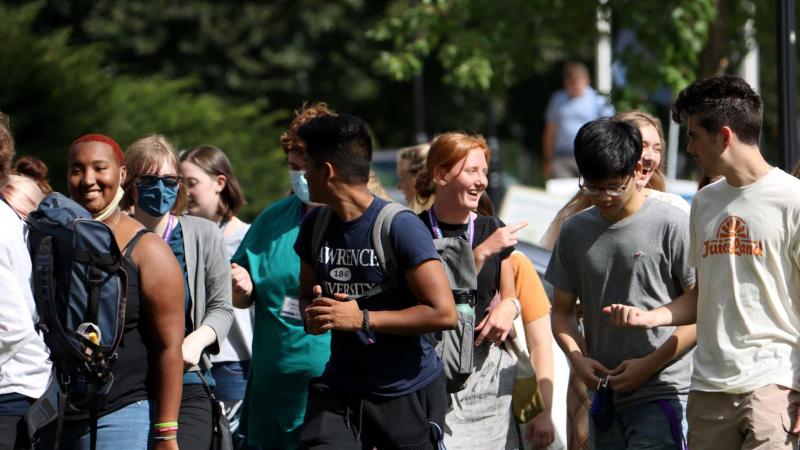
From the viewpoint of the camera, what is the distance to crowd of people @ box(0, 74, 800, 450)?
16.0ft

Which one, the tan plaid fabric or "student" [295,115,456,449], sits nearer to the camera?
"student" [295,115,456,449]

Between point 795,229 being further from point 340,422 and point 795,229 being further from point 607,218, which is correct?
point 340,422

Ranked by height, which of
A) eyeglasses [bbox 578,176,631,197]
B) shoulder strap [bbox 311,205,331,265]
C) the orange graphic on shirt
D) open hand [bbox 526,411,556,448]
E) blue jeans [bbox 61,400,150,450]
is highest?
eyeglasses [bbox 578,176,631,197]

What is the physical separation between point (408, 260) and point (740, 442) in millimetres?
1408

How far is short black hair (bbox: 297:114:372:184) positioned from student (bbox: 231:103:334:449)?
1.07m

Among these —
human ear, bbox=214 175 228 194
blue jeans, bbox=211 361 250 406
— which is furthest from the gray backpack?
human ear, bbox=214 175 228 194

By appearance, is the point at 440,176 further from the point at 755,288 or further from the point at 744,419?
the point at 744,419

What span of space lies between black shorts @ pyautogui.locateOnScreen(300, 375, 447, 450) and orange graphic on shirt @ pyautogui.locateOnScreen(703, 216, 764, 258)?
1.20 meters

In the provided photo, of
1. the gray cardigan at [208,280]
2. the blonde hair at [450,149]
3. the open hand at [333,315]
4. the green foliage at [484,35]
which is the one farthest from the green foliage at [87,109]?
the open hand at [333,315]

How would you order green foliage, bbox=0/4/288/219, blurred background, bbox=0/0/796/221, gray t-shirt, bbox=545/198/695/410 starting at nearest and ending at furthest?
gray t-shirt, bbox=545/198/695/410 → blurred background, bbox=0/0/796/221 → green foliage, bbox=0/4/288/219

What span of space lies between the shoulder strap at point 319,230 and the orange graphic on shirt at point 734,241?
1.43m

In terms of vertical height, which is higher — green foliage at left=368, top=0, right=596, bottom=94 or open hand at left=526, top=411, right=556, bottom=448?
green foliage at left=368, top=0, right=596, bottom=94

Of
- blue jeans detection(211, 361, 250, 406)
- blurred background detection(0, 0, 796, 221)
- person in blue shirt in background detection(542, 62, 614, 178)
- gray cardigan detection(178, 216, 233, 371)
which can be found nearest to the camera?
gray cardigan detection(178, 216, 233, 371)

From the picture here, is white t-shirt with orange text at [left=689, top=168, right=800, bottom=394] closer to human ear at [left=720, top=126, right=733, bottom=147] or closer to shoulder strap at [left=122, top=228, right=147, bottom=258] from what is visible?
human ear at [left=720, top=126, right=733, bottom=147]
